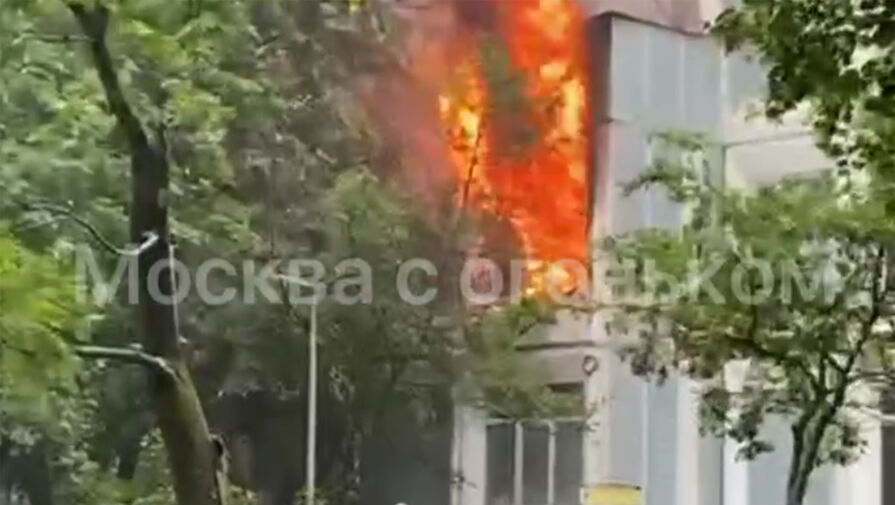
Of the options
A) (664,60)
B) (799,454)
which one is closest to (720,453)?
(799,454)

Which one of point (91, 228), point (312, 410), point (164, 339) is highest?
point (91, 228)

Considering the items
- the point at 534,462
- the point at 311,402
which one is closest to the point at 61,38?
the point at 311,402

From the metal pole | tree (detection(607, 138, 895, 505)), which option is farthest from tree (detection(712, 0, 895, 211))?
the metal pole

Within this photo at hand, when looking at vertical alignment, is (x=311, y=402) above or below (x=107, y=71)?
below

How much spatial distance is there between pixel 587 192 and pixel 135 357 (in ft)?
3.18

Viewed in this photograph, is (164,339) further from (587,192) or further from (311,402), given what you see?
(587,192)

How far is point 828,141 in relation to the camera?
250 cm

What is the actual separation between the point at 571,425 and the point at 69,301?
1.04 m

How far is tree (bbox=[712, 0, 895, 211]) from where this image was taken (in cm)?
217

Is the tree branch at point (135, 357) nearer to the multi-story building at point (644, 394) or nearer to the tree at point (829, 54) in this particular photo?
the multi-story building at point (644, 394)

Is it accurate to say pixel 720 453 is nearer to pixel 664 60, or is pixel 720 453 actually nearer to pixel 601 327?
pixel 601 327

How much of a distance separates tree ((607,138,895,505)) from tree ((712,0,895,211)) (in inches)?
22.9

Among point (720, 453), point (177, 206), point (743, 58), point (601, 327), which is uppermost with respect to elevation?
point (743, 58)

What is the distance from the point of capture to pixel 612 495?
10.3 ft
